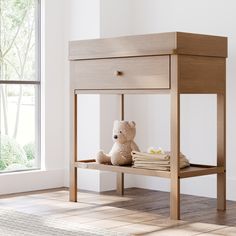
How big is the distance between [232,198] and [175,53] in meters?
1.11

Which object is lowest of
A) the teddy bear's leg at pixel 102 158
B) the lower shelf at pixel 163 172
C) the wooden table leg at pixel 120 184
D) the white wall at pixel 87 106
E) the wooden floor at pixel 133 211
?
the wooden floor at pixel 133 211

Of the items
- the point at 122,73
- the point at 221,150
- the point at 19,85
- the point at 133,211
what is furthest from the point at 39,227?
the point at 19,85

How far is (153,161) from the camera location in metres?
3.47

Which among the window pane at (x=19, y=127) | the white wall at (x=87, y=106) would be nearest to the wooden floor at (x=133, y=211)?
the white wall at (x=87, y=106)

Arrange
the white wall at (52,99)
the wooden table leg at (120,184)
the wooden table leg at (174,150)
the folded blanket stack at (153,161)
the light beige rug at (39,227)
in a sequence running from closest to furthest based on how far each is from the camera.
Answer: the light beige rug at (39,227) → the wooden table leg at (174,150) → the folded blanket stack at (153,161) → the wooden table leg at (120,184) → the white wall at (52,99)

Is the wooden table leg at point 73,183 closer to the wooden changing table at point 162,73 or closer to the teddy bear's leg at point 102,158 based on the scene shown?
the wooden changing table at point 162,73

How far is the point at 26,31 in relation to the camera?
174 inches

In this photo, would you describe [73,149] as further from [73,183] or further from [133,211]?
[133,211]

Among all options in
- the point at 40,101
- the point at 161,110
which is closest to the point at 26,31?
the point at 40,101

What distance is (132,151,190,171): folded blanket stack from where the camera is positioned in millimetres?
3416

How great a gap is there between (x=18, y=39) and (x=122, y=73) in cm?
113

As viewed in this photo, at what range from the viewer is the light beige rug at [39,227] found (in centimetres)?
295

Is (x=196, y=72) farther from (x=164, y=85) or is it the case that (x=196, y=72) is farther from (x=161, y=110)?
(x=161, y=110)

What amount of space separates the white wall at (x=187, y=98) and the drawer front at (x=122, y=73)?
2.06 feet
